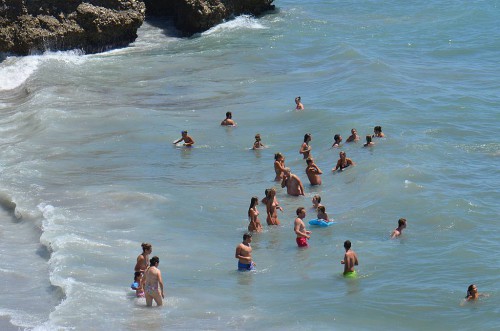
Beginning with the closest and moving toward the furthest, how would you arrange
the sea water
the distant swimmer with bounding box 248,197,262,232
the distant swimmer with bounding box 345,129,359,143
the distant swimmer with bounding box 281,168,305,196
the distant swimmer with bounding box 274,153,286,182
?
the sea water < the distant swimmer with bounding box 248,197,262,232 < the distant swimmer with bounding box 281,168,305,196 < the distant swimmer with bounding box 274,153,286,182 < the distant swimmer with bounding box 345,129,359,143

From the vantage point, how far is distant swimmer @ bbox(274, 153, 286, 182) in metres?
21.7

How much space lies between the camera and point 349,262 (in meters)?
16.0

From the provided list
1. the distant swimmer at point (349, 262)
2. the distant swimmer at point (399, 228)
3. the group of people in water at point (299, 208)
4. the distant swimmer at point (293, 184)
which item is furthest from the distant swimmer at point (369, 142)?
the distant swimmer at point (349, 262)

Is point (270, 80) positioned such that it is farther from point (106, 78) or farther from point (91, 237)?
point (91, 237)

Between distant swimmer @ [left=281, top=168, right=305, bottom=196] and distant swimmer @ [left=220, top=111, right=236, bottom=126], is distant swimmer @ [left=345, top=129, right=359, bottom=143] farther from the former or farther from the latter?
distant swimmer @ [left=281, top=168, right=305, bottom=196]

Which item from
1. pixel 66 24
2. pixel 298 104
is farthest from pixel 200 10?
pixel 298 104

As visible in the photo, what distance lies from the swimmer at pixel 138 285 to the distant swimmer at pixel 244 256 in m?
1.87

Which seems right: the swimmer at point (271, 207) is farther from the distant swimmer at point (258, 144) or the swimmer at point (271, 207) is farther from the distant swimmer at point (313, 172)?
the distant swimmer at point (258, 144)

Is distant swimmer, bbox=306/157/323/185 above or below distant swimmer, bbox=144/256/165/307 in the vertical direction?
above

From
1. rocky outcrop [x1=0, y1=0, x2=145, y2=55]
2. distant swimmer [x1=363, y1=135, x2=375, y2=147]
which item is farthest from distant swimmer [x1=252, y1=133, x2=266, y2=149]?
rocky outcrop [x1=0, y1=0, x2=145, y2=55]

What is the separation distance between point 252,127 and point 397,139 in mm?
4334

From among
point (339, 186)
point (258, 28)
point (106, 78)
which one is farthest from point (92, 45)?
point (339, 186)

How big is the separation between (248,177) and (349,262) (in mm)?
6862

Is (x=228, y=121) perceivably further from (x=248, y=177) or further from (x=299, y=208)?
Result: (x=299, y=208)
